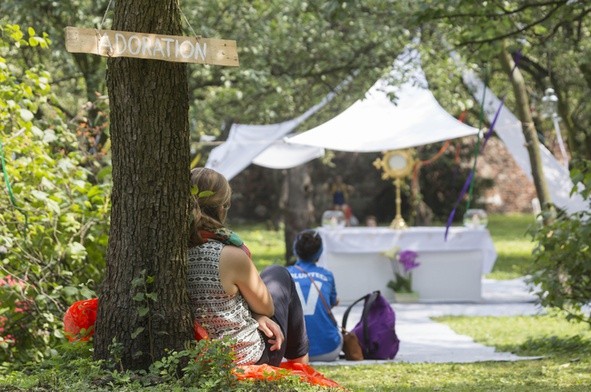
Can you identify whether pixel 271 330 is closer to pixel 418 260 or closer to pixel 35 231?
pixel 35 231

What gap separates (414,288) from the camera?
14391 millimetres

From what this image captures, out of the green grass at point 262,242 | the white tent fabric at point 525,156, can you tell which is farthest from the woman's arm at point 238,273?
the green grass at point 262,242

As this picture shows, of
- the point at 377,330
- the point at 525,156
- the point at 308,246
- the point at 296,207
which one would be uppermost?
the point at 525,156

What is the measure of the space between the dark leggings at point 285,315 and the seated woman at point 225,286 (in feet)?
0.04

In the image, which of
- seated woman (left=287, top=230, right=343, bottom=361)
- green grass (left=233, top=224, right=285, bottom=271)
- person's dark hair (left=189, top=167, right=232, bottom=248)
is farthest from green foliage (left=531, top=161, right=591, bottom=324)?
green grass (left=233, top=224, right=285, bottom=271)

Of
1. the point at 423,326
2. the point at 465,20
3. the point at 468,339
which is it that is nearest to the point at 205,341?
the point at 465,20

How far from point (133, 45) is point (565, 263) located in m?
4.97

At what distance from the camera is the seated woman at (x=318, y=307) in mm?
8578

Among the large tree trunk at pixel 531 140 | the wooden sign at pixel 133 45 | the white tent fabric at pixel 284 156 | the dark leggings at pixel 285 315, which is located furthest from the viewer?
the white tent fabric at pixel 284 156

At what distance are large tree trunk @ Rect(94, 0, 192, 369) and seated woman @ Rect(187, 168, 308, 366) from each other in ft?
0.69

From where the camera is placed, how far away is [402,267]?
14328mm

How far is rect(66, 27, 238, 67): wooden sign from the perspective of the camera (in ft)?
14.2

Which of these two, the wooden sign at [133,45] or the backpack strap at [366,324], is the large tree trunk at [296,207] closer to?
the backpack strap at [366,324]

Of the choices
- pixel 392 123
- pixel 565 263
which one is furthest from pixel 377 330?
pixel 392 123
